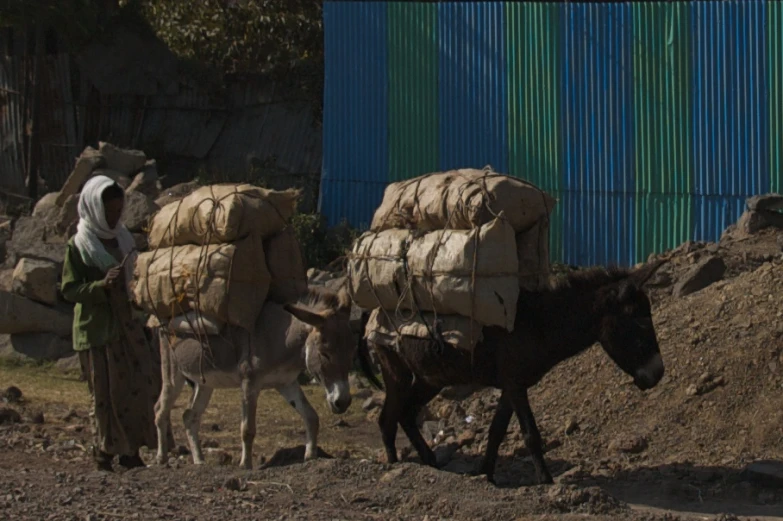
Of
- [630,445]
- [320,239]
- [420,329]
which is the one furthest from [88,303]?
[320,239]

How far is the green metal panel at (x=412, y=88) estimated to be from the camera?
16812mm

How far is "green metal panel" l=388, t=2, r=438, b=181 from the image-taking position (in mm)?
16812

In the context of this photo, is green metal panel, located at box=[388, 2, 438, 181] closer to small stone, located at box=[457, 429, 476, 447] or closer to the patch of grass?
the patch of grass

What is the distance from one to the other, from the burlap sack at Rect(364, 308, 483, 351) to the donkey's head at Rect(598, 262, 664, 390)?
888 mm

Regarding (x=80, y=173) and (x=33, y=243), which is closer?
(x=33, y=243)

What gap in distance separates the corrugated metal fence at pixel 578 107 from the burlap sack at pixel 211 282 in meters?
6.37

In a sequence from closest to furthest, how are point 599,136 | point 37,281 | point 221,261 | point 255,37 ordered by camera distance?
point 221,261 < point 37,281 < point 599,136 < point 255,37

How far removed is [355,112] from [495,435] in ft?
27.7

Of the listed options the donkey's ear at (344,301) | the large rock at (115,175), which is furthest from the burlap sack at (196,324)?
the large rock at (115,175)

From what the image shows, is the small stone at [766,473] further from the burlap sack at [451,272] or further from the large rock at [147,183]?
the large rock at [147,183]

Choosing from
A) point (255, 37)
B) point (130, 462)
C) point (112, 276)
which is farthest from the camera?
point (255, 37)

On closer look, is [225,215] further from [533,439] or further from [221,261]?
[533,439]

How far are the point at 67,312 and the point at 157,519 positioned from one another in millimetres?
8430

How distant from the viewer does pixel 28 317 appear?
15258 millimetres
